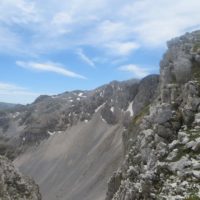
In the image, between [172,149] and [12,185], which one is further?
[12,185]

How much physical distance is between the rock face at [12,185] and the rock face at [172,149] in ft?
53.8

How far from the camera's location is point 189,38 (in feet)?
266

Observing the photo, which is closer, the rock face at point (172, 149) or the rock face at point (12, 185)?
the rock face at point (172, 149)

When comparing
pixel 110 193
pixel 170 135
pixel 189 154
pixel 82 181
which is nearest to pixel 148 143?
pixel 170 135

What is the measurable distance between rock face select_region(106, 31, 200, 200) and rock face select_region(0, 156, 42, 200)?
16.4 meters

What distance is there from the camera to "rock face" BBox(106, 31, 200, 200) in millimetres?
31641

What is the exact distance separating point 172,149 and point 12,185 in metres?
40.7

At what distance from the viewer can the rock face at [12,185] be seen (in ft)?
223

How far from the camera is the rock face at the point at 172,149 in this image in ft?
104

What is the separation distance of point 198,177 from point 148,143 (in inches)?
542

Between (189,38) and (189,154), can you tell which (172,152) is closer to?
(189,154)

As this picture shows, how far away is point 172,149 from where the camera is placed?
37656 mm

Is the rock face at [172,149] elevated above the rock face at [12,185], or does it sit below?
above

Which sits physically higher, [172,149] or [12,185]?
[172,149]
